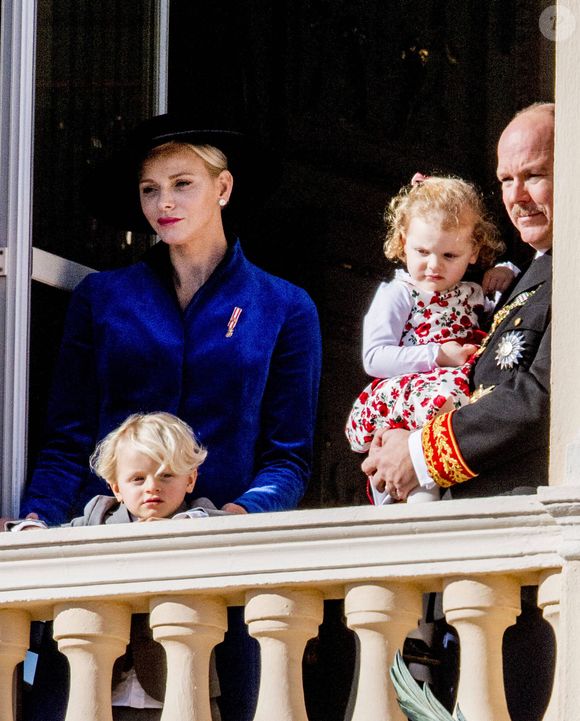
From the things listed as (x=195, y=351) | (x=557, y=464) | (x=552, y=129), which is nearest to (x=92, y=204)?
(x=195, y=351)

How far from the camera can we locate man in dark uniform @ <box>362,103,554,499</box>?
4750mm

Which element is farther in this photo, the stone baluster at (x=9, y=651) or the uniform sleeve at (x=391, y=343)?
the uniform sleeve at (x=391, y=343)

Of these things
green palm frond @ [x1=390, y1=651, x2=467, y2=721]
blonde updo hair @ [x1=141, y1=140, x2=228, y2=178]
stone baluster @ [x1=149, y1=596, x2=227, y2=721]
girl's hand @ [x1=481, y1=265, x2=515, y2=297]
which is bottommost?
green palm frond @ [x1=390, y1=651, x2=467, y2=721]

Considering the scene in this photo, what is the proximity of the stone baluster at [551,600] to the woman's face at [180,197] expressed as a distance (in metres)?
1.46

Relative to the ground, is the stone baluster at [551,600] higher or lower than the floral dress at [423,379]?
lower

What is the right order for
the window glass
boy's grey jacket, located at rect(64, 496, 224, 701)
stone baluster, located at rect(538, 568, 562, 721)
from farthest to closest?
1. the window glass
2. boy's grey jacket, located at rect(64, 496, 224, 701)
3. stone baluster, located at rect(538, 568, 562, 721)

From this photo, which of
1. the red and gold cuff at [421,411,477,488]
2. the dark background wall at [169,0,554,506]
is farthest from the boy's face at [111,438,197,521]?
the dark background wall at [169,0,554,506]

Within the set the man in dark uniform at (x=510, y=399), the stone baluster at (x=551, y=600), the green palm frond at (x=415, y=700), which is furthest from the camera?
the man in dark uniform at (x=510, y=399)

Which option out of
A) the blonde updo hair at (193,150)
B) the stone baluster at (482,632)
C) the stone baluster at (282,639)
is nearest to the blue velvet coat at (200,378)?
the blonde updo hair at (193,150)

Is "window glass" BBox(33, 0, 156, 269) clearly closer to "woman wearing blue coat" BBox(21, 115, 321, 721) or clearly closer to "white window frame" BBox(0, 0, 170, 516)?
"white window frame" BBox(0, 0, 170, 516)

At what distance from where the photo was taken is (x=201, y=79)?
6.57 meters

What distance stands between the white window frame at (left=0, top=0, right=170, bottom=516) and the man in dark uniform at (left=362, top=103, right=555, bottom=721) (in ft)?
3.04

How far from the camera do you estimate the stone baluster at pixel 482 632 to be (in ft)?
14.6

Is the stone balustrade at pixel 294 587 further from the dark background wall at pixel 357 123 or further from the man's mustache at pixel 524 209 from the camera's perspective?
the dark background wall at pixel 357 123
